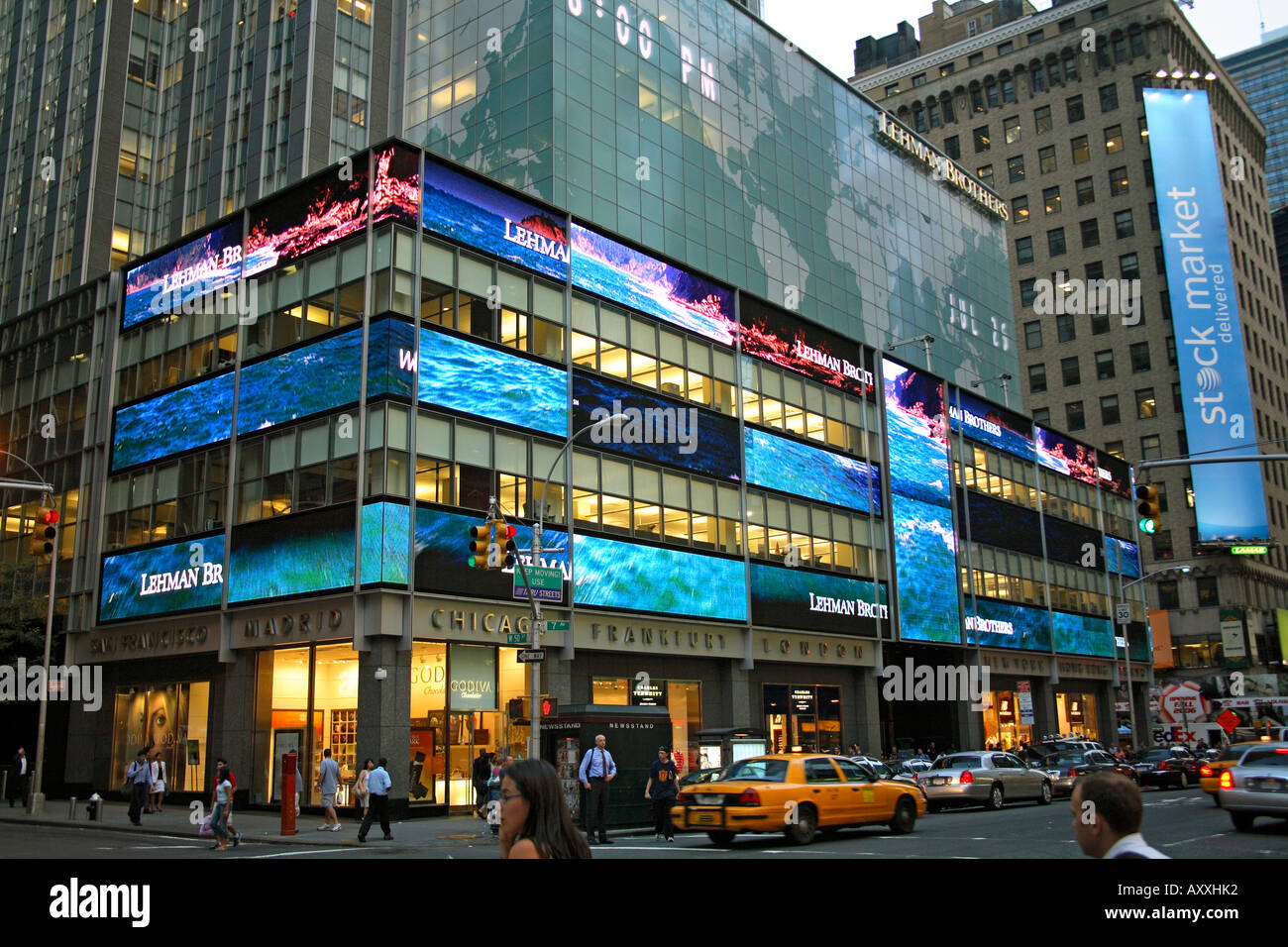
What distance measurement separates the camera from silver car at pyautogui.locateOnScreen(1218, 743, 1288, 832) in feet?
62.8

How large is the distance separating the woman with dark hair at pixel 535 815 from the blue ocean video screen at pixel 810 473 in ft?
124

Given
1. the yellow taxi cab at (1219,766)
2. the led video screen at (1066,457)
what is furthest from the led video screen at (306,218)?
the led video screen at (1066,457)

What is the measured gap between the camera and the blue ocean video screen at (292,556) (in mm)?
30781

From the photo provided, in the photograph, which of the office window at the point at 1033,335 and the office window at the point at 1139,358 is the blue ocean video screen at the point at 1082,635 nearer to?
the office window at the point at 1139,358

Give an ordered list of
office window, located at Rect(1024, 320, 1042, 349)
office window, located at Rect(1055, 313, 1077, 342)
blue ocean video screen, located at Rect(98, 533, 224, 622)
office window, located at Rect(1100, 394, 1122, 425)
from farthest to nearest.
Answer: office window, located at Rect(1024, 320, 1042, 349) → office window, located at Rect(1055, 313, 1077, 342) → office window, located at Rect(1100, 394, 1122, 425) → blue ocean video screen, located at Rect(98, 533, 224, 622)

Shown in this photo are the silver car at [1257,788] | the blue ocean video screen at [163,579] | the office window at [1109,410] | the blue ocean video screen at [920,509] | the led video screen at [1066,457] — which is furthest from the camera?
the office window at [1109,410]

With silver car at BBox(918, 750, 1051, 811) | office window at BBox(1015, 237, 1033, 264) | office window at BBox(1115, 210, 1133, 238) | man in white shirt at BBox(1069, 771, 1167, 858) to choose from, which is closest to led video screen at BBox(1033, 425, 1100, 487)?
silver car at BBox(918, 750, 1051, 811)

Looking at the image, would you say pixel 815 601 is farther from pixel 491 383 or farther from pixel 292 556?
pixel 292 556

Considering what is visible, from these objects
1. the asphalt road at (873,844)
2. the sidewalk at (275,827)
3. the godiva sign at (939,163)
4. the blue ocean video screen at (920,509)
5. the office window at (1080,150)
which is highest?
the office window at (1080,150)

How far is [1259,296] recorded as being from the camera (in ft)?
353

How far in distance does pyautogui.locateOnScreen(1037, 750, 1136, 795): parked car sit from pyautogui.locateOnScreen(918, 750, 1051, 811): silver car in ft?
6.09

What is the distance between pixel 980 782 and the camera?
29703mm
